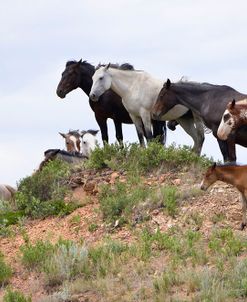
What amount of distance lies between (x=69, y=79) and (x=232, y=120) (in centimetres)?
687

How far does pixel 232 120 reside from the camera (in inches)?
671

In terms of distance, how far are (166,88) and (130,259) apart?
6215 millimetres

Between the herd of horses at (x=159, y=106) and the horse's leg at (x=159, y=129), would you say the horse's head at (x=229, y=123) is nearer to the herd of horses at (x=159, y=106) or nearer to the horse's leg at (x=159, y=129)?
the herd of horses at (x=159, y=106)

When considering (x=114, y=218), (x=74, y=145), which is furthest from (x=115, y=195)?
(x=74, y=145)

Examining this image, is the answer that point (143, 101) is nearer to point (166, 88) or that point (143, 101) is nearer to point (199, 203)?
point (166, 88)

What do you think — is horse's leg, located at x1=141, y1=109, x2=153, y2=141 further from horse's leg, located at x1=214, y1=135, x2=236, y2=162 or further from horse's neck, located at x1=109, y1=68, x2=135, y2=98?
horse's leg, located at x1=214, y1=135, x2=236, y2=162

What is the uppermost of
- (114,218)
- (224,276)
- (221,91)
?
(221,91)

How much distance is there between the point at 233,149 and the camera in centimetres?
1734

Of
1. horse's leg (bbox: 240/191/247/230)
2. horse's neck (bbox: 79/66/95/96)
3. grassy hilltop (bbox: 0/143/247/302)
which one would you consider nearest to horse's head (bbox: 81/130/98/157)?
horse's neck (bbox: 79/66/95/96)

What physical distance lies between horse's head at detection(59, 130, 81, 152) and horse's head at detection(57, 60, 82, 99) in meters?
4.56

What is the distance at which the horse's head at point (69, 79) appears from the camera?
2300 centimetres

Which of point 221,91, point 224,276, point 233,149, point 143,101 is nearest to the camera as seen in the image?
point 224,276

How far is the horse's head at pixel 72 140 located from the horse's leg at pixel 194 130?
23.2 feet

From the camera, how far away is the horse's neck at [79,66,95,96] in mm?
23172
